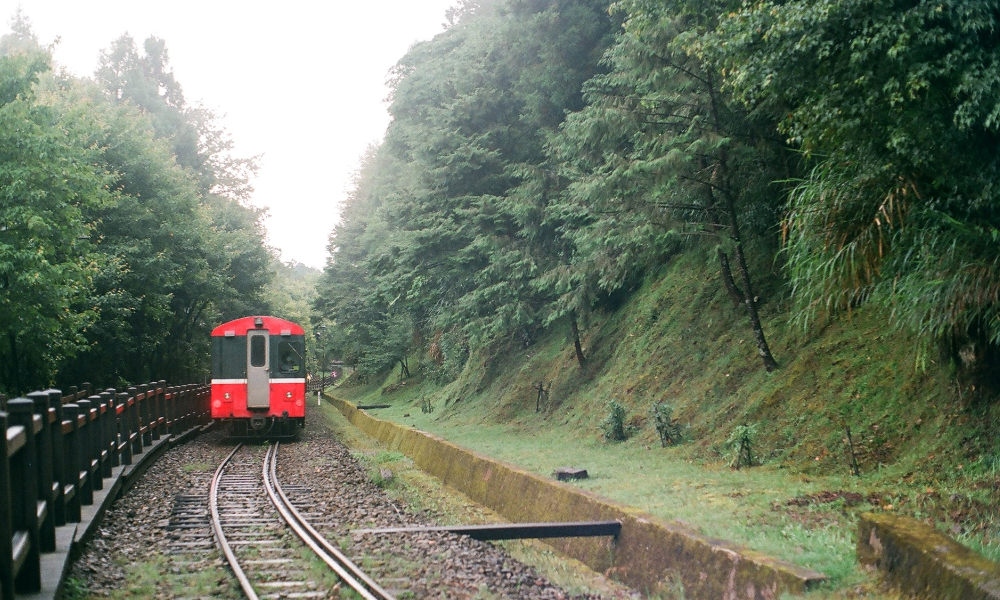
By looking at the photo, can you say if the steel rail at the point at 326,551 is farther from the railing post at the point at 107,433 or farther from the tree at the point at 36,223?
the tree at the point at 36,223

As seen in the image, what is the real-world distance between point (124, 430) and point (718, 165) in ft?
33.2

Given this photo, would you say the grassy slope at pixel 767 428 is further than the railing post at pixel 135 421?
No

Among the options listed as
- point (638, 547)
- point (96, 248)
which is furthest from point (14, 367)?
point (638, 547)

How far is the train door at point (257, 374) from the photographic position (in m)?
18.2

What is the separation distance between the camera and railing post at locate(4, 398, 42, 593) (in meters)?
4.72

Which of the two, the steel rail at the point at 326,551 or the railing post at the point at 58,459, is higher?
the railing post at the point at 58,459

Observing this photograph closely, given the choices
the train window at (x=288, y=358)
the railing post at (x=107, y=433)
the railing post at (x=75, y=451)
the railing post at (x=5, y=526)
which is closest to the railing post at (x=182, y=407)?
the train window at (x=288, y=358)

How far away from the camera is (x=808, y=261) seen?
26.2 feet

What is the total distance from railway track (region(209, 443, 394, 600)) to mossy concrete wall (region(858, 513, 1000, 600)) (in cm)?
341

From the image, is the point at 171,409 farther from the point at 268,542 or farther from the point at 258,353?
the point at 268,542

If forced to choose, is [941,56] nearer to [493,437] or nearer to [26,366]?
[493,437]

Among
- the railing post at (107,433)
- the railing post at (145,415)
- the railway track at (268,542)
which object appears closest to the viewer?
the railway track at (268,542)

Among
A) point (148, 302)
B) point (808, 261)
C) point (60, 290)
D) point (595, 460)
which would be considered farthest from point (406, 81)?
point (808, 261)

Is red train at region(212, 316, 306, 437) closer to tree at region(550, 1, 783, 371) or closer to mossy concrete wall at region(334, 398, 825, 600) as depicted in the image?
mossy concrete wall at region(334, 398, 825, 600)
